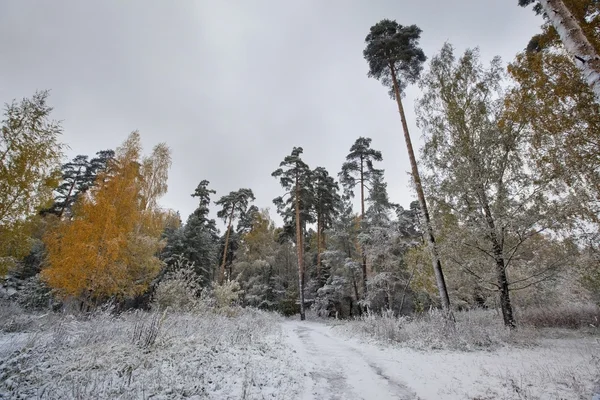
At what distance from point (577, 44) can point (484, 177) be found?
594 cm

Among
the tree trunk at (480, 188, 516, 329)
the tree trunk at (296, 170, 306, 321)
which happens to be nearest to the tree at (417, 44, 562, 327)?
the tree trunk at (480, 188, 516, 329)

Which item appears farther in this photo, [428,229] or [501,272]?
[428,229]

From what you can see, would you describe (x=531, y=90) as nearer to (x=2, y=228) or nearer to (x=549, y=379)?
(x=549, y=379)

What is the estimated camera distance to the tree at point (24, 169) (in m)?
9.08

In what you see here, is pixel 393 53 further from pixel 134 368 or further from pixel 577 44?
pixel 134 368

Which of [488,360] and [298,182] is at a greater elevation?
[298,182]

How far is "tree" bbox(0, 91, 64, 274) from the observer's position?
9.08 m

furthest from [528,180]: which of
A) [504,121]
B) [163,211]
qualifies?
[163,211]

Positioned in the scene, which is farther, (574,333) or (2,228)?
(2,228)

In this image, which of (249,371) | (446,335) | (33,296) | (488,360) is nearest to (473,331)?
(446,335)

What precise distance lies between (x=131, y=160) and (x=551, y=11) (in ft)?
52.1

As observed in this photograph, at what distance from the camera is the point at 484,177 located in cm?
851

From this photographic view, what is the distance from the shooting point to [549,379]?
13.1ft

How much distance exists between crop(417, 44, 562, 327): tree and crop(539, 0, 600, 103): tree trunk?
18.5 feet
